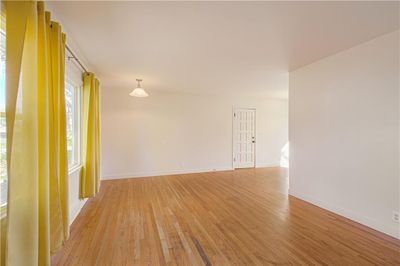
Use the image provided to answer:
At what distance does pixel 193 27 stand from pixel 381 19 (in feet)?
7.00

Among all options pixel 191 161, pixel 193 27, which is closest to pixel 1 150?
pixel 193 27

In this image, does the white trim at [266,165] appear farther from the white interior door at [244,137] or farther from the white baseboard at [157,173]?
the white baseboard at [157,173]

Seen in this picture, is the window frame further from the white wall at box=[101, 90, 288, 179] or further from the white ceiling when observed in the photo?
the white wall at box=[101, 90, 288, 179]

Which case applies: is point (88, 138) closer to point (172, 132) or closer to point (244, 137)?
point (172, 132)

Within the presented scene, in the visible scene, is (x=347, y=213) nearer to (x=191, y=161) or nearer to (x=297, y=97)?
(x=297, y=97)

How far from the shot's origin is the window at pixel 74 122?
312 centimetres

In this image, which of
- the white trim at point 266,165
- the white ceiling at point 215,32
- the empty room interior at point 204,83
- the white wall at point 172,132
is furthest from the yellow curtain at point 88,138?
the white trim at point 266,165

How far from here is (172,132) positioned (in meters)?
5.82

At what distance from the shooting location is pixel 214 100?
248 inches

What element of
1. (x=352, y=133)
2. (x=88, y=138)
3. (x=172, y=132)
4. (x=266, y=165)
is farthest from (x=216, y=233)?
(x=266, y=165)

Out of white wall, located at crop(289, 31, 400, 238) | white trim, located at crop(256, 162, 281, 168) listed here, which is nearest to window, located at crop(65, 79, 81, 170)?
white wall, located at crop(289, 31, 400, 238)

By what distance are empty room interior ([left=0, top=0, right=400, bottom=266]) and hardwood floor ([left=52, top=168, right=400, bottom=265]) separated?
0.02 m

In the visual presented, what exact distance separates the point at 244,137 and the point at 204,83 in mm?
2822

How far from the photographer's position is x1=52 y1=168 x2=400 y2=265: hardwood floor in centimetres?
197
